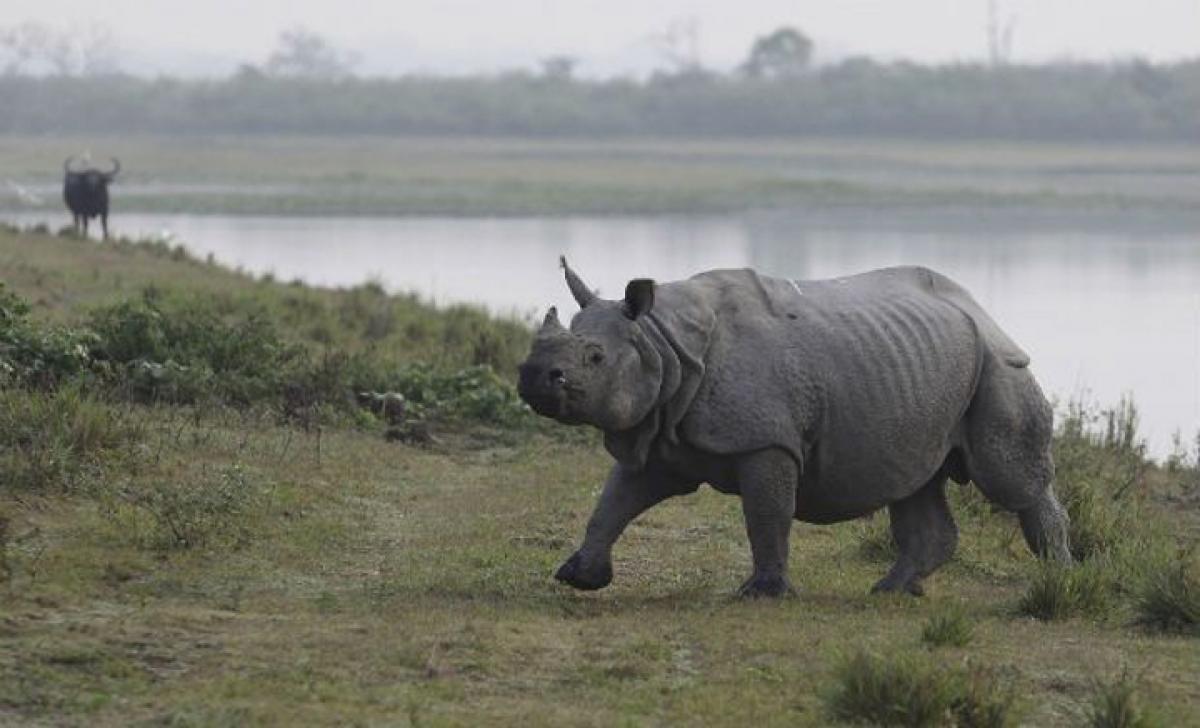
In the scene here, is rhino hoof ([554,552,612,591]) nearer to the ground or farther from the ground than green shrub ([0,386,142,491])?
nearer to the ground

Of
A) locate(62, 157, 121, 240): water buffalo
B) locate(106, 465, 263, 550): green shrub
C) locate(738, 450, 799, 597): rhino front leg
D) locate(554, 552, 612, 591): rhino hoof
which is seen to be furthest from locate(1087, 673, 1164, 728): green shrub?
locate(62, 157, 121, 240): water buffalo

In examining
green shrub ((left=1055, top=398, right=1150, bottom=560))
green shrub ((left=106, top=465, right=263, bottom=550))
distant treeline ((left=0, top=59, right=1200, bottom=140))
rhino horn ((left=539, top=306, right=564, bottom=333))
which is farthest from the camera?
distant treeline ((left=0, top=59, right=1200, bottom=140))

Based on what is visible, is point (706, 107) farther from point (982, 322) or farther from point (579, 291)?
point (579, 291)

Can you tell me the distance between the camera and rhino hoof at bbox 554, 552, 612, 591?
982cm

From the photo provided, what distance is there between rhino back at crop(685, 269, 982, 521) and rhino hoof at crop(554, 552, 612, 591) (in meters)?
0.62

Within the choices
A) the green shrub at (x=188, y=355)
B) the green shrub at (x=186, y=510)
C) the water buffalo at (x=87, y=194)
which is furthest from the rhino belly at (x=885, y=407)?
the water buffalo at (x=87, y=194)

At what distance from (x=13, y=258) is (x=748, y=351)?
1431 centimetres

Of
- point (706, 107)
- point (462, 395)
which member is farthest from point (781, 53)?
point (462, 395)

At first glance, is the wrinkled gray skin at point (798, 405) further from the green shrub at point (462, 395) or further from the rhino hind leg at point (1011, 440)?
the green shrub at point (462, 395)

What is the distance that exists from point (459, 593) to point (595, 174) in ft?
173

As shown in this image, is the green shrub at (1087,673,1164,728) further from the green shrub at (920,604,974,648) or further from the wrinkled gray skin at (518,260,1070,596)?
the wrinkled gray skin at (518,260,1070,596)

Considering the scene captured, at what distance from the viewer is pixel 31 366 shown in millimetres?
13375

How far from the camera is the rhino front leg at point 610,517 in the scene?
387 inches

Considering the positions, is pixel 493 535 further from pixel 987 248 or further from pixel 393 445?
pixel 987 248
